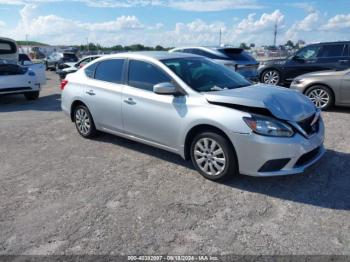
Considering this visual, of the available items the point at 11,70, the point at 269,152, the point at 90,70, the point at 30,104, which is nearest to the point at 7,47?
the point at 11,70

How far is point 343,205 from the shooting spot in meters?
3.75

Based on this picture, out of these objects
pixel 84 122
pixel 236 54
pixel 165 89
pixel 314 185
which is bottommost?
pixel 314 185

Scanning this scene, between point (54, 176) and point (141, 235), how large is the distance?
2.08 metres

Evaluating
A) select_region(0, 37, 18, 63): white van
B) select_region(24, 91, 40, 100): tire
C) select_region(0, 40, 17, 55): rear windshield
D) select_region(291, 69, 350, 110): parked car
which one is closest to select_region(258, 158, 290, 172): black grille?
select_region(291, 69, 350, 110): parked car

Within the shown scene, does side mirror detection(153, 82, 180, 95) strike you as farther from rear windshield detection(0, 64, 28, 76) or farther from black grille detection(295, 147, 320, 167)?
rear windshield detection(0, 64, 28, 76)

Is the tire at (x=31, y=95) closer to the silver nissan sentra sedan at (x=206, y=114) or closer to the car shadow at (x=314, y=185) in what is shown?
the silver nissan sentra sedan at (x=206, y=114)

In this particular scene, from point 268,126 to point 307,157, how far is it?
0.75m

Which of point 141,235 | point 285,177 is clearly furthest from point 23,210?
point 285,177

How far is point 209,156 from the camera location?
171 inches

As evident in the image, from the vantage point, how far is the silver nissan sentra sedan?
13.0ft

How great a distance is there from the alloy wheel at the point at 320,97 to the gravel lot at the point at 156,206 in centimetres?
279

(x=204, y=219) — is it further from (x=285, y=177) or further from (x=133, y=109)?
(x=133, y=109)

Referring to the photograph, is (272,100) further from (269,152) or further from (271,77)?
(271,77)

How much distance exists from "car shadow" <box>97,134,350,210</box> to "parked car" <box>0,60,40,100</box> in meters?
7.88
